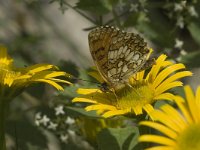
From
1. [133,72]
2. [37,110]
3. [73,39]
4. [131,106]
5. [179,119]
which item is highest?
[73,39]

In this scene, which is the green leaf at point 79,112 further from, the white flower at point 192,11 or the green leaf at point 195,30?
the white flower at point 192,11

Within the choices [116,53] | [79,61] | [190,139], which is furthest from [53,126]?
[190,139]

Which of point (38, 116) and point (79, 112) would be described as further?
point (38, 116)

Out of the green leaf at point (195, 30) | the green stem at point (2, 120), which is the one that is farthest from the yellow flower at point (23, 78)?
the green leaf at point (195, 30)

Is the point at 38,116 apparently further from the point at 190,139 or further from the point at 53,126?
the point at 190,139

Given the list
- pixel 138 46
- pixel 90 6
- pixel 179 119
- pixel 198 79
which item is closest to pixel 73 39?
pixel 198 79

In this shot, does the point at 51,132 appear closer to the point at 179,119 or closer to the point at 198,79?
the point at 198,79
